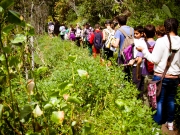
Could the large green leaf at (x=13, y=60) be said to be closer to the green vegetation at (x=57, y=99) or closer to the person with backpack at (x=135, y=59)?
the green vegetation at (x=57, y=99)

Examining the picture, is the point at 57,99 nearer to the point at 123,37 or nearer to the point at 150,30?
the point at 150,30

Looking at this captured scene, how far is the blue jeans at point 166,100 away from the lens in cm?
353

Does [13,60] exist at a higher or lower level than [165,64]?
higher

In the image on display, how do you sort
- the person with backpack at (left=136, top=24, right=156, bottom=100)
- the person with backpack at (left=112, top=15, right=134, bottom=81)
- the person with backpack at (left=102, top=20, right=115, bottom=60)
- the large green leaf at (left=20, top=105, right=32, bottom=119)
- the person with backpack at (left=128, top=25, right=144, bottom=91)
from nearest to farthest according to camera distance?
1. the large green leaf at (left=20, top=105, right=32, bottom=119)
2. the person with backpack at (left=136, top=24, right=156, bottom=100)
3. the person with backpack at (left=128, top=25, right=144, bottom=91)
4. the person with backpack at (left=112, top=15, right=134, bottom=81)
5. the person with backpack at (left=102, top=20, right=115, bottom=60)

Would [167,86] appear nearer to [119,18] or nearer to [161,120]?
[161,120]

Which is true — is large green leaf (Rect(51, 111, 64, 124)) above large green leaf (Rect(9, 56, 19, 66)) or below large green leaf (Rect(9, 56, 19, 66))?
below

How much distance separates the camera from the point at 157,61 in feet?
11.3

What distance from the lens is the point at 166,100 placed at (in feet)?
12.3

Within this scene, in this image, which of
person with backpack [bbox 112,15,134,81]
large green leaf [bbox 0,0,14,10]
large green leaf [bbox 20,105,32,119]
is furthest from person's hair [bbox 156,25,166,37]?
large green leaf [bbox 0,0,14,10]

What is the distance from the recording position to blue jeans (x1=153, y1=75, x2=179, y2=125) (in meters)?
3.53

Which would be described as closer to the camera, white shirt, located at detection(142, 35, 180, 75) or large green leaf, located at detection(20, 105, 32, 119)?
large green leaf, located at detection(20, 105, 32, 119)

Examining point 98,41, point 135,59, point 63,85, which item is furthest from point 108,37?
point 63,85

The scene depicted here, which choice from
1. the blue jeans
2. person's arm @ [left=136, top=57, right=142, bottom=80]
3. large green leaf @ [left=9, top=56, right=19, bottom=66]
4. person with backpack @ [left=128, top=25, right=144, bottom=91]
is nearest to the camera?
large green leaf @ [left=9, top=56, right=19, bottom=66]

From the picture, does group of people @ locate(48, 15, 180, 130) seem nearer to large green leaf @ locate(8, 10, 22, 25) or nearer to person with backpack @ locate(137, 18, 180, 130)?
person with backpack @ locate(137, 18, 180, 130)
